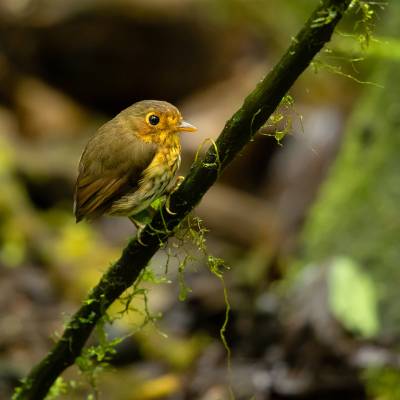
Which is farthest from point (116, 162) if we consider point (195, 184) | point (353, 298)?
point (353, 298)

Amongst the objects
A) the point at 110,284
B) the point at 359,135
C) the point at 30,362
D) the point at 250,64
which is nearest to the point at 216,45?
the point at 250,64

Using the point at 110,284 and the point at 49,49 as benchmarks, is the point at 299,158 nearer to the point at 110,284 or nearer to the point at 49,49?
the point at 49,49

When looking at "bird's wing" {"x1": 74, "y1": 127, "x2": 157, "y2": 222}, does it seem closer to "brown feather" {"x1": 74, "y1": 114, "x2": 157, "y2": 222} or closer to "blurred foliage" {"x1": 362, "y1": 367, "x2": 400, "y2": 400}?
"brown feather" {"x1": 74, "y1": 114, "x2": 157, "y2": 222}

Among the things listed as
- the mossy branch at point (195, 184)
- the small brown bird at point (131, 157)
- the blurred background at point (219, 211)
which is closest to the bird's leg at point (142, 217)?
the small brown bird at point (131, 157)

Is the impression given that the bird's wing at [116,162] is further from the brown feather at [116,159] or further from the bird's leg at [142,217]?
the bird's leg at [142,217]

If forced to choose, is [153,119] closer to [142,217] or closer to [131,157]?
[131,157]

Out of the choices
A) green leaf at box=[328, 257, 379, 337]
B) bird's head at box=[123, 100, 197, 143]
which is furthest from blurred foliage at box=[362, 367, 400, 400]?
bird's head at box=[123, 100, 197, 143]
